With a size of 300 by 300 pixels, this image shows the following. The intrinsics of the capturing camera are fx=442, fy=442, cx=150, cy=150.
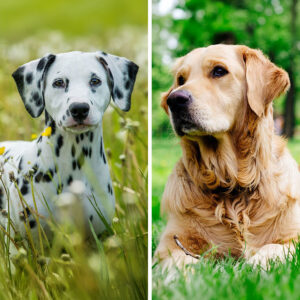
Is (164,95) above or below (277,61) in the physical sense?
below

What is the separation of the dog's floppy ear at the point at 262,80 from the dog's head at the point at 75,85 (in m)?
0.69

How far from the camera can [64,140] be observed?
77.5 inches

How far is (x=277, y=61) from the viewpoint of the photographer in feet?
36.4

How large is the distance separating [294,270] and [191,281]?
0.49 metres

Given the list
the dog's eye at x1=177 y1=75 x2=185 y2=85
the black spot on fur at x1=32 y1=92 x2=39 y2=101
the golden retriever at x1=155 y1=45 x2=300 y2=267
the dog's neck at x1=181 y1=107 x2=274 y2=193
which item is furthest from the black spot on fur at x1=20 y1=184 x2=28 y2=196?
the dog's eye at x1=177 y1=75 x2=185 y2=85

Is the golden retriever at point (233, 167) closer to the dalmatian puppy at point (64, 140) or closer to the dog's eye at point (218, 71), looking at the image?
the dog's eye at point (218, 71)

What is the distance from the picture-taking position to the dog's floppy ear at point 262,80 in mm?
2311

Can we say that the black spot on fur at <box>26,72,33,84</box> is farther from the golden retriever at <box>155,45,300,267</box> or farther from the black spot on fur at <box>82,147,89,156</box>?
the golden retriever at <box>155,45,300,267</box>

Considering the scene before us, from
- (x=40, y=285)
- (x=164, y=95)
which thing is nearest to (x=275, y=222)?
(x=164, y=95)

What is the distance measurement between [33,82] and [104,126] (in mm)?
368

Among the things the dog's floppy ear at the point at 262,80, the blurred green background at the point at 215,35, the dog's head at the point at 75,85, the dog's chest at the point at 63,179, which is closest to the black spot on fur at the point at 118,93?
the dog's head at the point at 75,85

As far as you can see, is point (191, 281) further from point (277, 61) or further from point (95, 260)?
point (277, 61)

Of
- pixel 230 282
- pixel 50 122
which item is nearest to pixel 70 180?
pixel 50 122

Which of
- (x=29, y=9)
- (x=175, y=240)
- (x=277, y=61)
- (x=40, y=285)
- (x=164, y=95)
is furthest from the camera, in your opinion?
(x=277, y=61)
